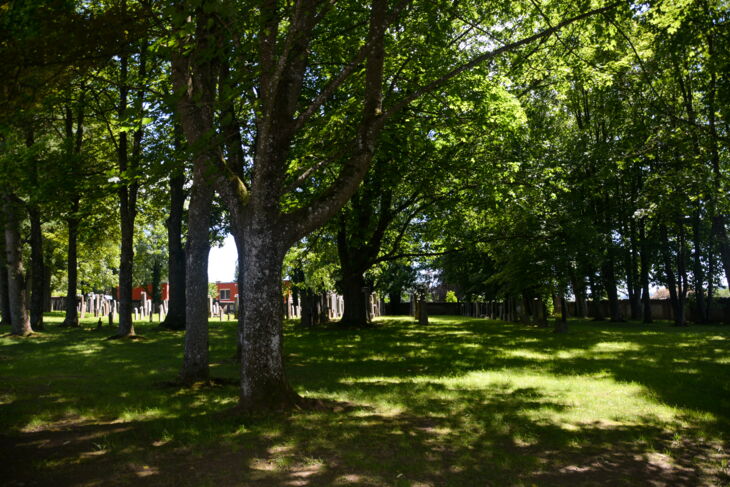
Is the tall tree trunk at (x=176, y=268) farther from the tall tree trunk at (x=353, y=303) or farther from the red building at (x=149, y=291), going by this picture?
the red building at (x=149, y=291)

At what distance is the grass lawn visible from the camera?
17.2 feet

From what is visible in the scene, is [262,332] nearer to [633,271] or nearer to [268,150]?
[268,150]

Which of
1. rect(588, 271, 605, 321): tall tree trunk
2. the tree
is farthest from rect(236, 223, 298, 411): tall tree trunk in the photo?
rect(588, 271, 605, 321): tall tree trunk

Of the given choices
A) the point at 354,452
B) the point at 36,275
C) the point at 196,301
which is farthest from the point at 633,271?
the point at 354,452

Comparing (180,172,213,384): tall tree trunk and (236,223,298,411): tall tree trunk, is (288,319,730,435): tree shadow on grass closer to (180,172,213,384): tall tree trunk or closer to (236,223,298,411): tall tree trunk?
(180,172,213,384): tall tree trunk

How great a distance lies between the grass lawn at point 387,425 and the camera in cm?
523

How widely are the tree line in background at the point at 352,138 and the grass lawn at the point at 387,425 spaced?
49.1 inches

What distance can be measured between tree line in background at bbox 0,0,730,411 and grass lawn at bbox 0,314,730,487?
125 centimetres

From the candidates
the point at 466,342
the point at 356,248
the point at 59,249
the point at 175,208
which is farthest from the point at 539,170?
the point at 59,249

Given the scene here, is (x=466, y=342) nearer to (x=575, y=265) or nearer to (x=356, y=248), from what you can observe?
(x=575, y=265)

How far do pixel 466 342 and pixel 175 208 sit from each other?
13.3m

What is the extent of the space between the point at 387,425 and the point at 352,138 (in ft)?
18.7

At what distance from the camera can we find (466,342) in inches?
700

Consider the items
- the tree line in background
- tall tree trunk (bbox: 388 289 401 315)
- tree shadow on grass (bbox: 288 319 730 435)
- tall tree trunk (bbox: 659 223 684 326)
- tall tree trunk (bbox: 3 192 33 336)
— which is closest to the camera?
the tree line in background
